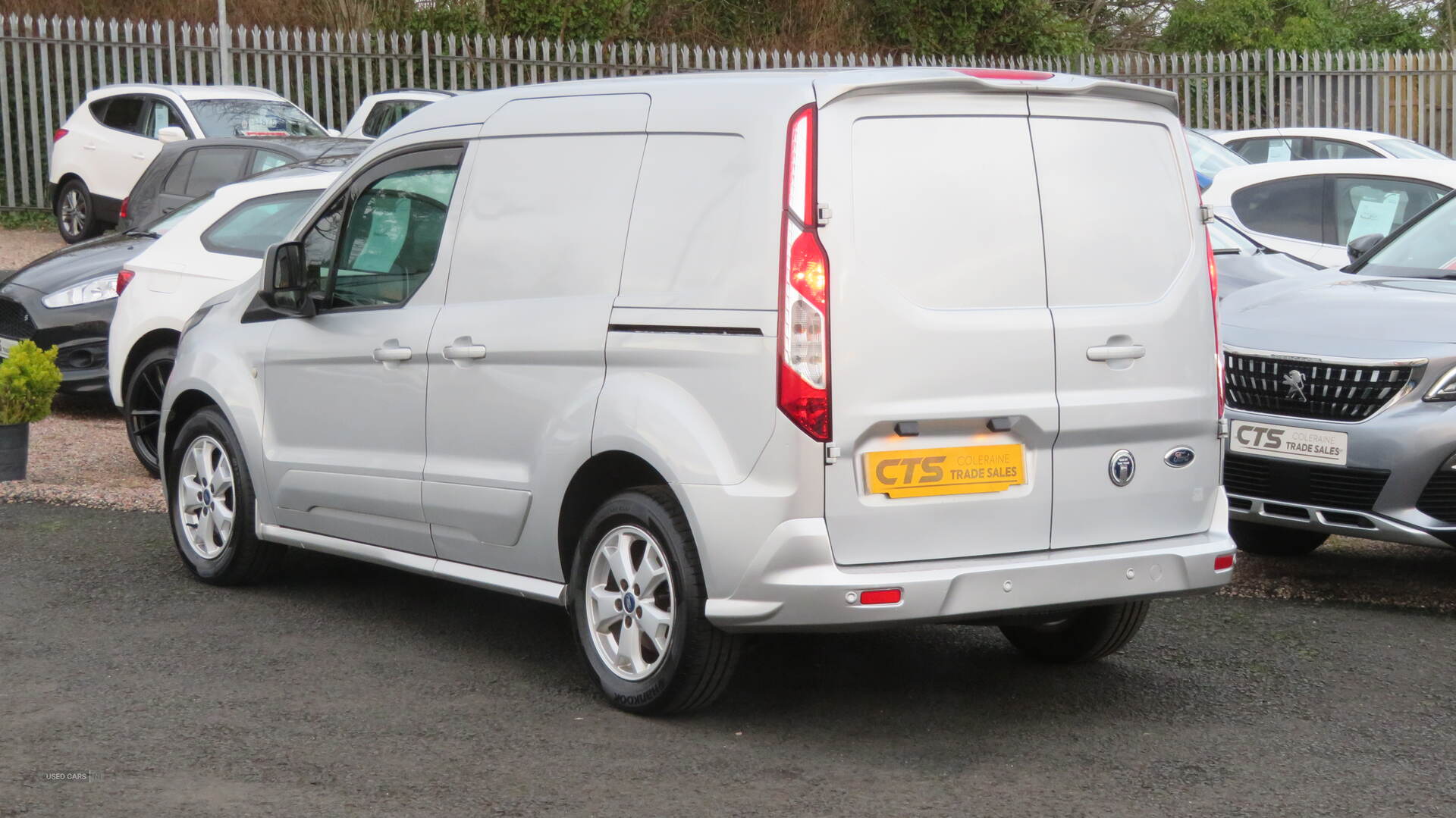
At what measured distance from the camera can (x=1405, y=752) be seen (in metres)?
4.82

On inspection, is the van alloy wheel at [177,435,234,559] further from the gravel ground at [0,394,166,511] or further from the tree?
the tree

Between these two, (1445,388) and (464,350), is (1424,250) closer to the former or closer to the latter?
(1445,388)

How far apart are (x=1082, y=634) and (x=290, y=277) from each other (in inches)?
124

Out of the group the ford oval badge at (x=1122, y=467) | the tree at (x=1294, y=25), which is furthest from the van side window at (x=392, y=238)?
the tree at (x=1294, y=25)

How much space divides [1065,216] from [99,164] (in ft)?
54.4

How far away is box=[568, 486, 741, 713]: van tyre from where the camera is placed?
4867 millimetres

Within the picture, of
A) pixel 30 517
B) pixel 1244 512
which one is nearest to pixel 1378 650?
pixel 1244 512

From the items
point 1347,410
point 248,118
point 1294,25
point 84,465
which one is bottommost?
point 84,465

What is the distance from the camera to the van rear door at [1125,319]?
4.88 metres

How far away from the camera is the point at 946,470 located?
15.3 ft

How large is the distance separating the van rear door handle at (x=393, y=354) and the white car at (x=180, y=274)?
3.76 metres

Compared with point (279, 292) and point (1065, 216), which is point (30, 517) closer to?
point (279, 292)

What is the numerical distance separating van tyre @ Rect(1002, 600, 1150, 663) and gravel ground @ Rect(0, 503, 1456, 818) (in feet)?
0.23

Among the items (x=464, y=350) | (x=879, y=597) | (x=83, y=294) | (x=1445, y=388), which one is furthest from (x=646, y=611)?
(x=83, y=294)
